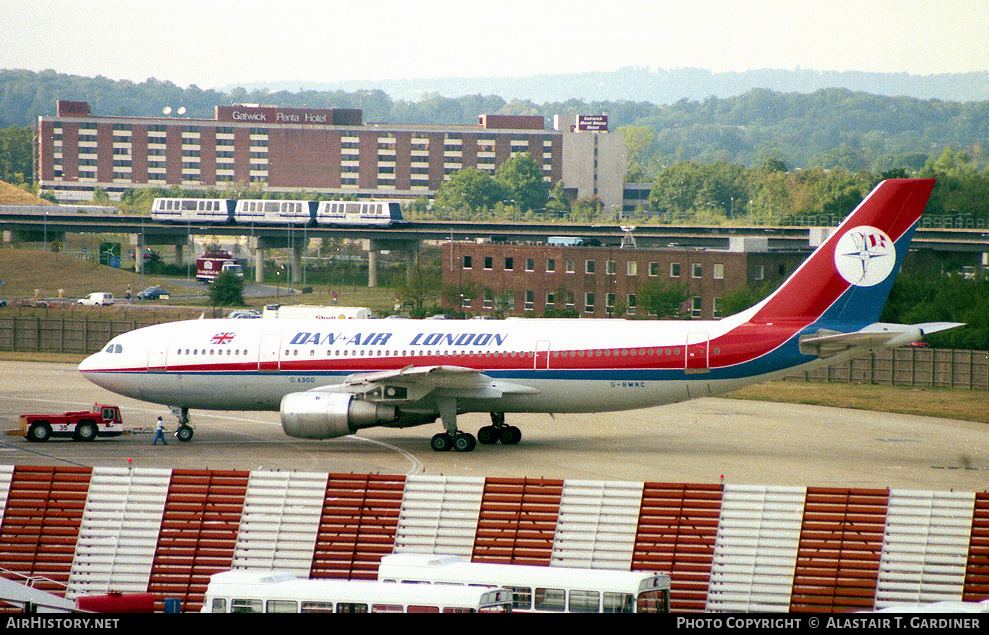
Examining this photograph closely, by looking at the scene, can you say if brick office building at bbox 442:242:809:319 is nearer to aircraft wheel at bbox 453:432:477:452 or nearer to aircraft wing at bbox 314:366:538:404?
aircraft wing at bbox 314:366:538:404

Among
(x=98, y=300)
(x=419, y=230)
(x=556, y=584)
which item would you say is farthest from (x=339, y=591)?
(x=419, y=230)

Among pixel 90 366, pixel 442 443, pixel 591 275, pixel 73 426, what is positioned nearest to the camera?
pixel 442 443

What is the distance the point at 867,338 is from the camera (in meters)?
38.5

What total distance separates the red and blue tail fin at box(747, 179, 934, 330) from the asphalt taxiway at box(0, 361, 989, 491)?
538 centimetres

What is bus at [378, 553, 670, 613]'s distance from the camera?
2102cm

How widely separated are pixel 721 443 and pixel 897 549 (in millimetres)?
17534

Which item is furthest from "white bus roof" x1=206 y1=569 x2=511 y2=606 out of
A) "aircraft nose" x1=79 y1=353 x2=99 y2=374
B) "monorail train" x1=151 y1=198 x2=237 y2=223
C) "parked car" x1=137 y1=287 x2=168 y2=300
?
"monorail train" x1=151 y1=198 x2=237 y2=223

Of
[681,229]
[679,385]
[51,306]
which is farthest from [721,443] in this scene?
[681,229]

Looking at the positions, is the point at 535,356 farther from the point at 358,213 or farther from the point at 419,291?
the point at 358,213

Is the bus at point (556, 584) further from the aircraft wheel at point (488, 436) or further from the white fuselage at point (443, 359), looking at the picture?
the aircraft wheel at point (488, 436)

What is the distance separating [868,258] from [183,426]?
27196 mm

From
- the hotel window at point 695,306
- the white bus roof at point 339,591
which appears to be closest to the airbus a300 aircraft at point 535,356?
the white bus roof at point 339,591

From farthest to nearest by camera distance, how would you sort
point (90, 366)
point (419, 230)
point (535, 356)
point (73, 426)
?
1. point (419, 230)
2. point (90, 366)
3. point (73, 426)
4. point (535, 356)
